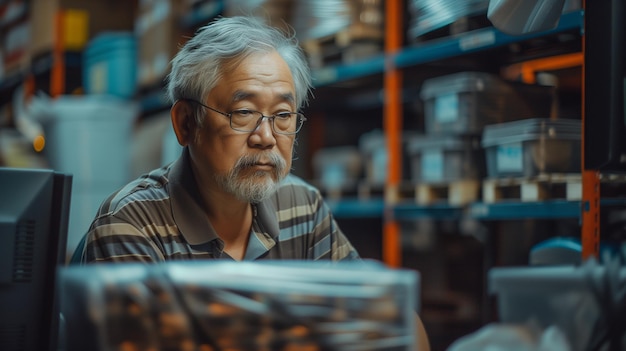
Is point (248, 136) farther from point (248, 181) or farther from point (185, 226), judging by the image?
point (185, 226)

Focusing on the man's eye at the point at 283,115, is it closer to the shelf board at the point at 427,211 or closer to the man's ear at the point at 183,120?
the man's ear at the point at 183,120

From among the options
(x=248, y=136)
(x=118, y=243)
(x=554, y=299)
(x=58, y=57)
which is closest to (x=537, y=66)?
(x=248, y=136)

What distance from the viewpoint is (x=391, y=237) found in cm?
437

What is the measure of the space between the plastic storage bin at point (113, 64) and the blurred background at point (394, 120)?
1 centimetres

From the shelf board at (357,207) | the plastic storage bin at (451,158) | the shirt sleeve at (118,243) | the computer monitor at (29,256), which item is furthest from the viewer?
the shelf board at (357,207)

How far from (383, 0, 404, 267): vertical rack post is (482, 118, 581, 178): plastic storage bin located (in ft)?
2.63

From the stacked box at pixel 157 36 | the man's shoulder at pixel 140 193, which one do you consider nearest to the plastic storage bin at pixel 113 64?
the stacked box at pixel 157 36

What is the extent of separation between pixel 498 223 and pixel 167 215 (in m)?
2.07

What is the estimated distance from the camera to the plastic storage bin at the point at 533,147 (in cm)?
321

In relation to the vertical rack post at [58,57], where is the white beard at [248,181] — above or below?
below

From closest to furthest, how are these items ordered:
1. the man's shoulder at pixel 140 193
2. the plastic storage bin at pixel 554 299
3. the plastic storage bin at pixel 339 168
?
the plastic storage bin at pixel 554 299, the man's shoulder at pixel 140 193, the plastic storage bin at pixel 339 168

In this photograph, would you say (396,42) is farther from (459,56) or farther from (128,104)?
(128,104)

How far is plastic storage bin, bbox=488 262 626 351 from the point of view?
1338 millimetres

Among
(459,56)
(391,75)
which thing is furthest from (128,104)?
(459,56)
